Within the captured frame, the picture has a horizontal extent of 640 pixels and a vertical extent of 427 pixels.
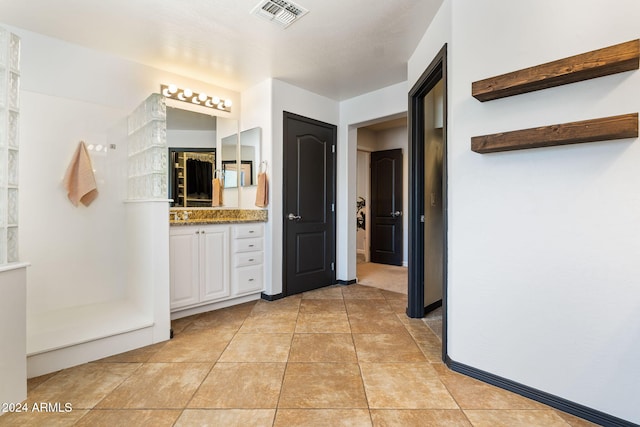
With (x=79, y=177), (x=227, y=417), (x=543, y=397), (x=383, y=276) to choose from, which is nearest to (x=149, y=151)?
(x=79, y=177)

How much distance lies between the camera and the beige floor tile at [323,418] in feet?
4.65

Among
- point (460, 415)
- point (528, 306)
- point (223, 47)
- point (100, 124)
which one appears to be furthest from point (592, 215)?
point (100, 124)

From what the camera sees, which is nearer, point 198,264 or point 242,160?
point 198,264

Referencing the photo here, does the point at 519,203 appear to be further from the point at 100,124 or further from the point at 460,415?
the point at 100,124

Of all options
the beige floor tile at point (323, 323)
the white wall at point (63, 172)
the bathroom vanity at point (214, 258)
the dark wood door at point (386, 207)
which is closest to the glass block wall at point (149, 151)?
the white wall at point (63, 172)

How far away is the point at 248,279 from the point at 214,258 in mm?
474

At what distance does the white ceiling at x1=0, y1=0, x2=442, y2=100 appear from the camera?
6.95ft

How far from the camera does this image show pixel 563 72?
141cm

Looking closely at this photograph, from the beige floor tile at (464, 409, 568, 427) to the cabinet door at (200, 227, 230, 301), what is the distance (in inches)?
92.4

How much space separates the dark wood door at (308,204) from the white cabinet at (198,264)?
0.73 metres

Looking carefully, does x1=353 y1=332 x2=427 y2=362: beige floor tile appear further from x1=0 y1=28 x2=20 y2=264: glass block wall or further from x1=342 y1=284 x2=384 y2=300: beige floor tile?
x1=0 y1=28 x2=20 y2=264: glass block wall

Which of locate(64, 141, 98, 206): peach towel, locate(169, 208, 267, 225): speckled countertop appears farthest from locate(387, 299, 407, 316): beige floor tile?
locate(64, 141, 98, 206): peach towel

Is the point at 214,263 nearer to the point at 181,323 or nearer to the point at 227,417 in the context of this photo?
the point at 181,323

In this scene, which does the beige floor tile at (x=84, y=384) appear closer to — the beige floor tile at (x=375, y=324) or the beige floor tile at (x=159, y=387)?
the beige floor tile at (x=159, y=387)
